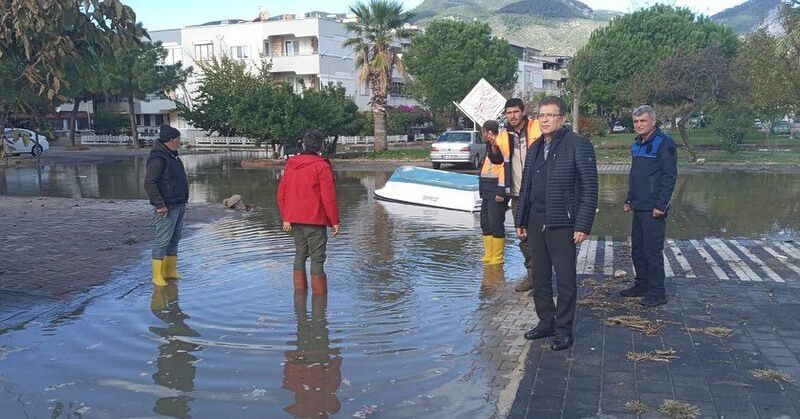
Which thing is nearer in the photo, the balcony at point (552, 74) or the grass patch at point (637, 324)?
the grass patch at point (637, 324)

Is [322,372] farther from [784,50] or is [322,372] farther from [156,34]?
[156,34]

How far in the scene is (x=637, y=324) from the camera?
20.0 ft

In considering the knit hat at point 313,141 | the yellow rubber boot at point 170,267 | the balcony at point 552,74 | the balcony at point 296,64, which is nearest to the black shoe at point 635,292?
the knit hat at point 313,141

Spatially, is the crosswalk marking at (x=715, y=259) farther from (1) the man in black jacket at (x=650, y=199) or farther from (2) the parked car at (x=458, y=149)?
(2) the parked car at (x=458, y=149)

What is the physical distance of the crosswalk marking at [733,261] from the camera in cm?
817

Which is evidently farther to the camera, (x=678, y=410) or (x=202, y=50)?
(x=202, y=50)

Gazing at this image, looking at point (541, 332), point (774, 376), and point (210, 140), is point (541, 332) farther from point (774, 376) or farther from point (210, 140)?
point (210, 140)

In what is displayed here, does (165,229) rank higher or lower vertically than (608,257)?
higher

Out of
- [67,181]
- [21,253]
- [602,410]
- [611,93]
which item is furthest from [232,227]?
[611,93]

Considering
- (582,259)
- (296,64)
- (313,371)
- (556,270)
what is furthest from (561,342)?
(296,64)

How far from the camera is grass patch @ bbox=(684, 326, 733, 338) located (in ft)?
19.1

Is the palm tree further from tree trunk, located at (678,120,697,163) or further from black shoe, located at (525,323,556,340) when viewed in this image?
black shoe, located at (525,323,556,340)

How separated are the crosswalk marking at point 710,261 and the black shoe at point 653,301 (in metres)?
1.58

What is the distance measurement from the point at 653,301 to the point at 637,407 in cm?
265
